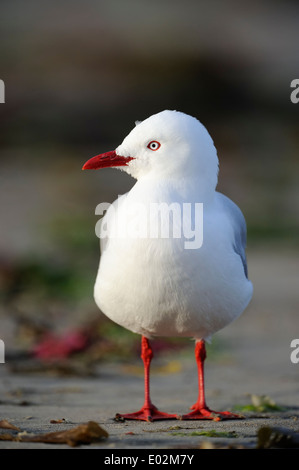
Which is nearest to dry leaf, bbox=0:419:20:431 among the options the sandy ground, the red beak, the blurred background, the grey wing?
the sandy ground

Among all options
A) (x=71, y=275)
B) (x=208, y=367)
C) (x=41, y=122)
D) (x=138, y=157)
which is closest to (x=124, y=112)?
(x=41, y=122)

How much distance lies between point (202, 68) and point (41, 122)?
4.75 m

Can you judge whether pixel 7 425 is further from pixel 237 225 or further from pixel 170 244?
pixel 237 225

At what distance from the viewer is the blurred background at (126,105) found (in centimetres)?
1171

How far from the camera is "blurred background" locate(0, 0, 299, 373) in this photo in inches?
461

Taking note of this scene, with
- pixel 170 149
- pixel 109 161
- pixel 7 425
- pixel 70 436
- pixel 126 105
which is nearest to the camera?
pixel 70 436

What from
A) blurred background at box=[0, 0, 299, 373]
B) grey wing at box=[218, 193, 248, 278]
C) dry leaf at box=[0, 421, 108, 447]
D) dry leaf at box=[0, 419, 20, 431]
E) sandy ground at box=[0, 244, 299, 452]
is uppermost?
blurred background at box=[0, 0, 299, 373]

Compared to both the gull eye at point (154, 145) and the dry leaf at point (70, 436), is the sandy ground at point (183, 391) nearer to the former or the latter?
the dry leaf at point (70, 436)

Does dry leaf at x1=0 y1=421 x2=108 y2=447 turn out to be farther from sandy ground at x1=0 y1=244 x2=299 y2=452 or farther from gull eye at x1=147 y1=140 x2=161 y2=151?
gull eye at x1=147 y1=140 x2=161 y2=151

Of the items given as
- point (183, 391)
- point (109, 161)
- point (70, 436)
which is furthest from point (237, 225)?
point (70, 436)

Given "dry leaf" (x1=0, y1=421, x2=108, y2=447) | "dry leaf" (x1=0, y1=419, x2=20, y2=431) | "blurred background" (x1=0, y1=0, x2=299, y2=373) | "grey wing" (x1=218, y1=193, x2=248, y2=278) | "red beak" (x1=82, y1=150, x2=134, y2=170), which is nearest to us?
"dry leaf" (x1=0, y1=421, x2=108, y2=447)

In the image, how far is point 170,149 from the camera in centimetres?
367

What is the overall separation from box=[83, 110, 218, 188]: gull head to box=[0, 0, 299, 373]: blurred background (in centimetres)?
542

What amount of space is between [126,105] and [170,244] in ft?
55.7
